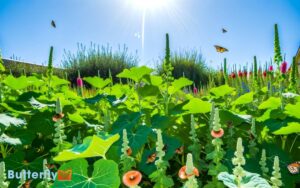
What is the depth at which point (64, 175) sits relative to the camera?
1460 millimetres

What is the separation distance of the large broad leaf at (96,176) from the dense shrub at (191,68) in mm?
12469

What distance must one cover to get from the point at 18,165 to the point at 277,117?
135 centimetres

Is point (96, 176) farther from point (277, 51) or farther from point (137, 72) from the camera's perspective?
point (277, 51)

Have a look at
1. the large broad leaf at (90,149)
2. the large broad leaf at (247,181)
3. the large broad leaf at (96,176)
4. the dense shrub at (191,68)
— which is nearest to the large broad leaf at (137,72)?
the large broad leaf at (90,149)

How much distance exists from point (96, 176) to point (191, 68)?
527 inches

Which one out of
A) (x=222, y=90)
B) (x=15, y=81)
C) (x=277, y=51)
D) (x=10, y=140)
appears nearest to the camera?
(x=10, y=140)

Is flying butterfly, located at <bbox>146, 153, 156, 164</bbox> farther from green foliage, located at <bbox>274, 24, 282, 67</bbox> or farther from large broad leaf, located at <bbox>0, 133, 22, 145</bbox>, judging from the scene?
green foliage, located at <bbox>274, 24, 282, 67</bbox>

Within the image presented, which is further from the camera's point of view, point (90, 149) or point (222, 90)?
point (222, 90)

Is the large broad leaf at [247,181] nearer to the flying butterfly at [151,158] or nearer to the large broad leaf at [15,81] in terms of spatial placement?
the flying butterfly at [151,158]

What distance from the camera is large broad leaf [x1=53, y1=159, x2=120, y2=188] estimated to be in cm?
140

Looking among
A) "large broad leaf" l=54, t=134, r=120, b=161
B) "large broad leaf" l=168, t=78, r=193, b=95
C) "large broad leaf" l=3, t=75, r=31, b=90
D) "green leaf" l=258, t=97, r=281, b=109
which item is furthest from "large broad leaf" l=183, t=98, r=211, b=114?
"large broad leaf" l=3, t=75, r=31, b=90

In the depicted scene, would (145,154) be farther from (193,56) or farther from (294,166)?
(193,56)

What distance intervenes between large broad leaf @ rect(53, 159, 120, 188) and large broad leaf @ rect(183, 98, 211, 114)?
0.76 meters

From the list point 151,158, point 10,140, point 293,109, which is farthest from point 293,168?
point 10,140
